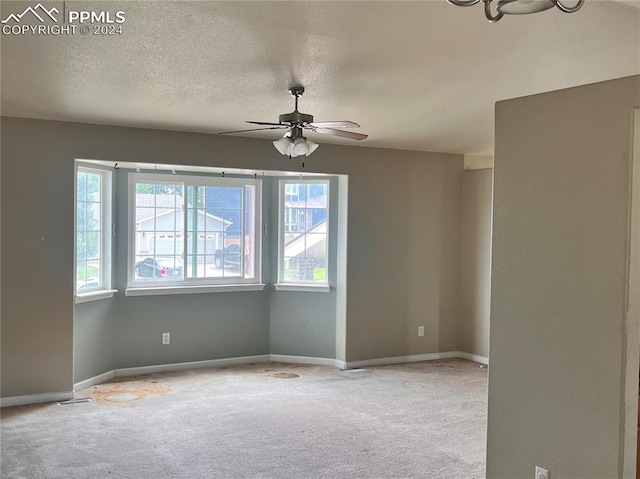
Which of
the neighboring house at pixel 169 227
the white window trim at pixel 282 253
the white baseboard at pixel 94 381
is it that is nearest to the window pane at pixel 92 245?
the neighboring house at pixel 169 227

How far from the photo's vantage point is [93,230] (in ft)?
17.0

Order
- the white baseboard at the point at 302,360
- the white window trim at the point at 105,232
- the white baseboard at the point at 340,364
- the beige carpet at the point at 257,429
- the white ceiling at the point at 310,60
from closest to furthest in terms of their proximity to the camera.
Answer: the white ceiling at the point at 310,60 < the beige carpet at the point at 257,429 < the white window trim at the point at 105,232 < the white baseboard at the point at 340,364 < the white baseboard at the point at 302,360

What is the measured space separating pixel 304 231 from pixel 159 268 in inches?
63.4

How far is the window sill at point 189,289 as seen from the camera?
17.9ft

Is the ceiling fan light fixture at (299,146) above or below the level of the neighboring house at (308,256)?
above

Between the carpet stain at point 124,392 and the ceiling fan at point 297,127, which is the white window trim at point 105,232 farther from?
the ceiling fan at point 297,127

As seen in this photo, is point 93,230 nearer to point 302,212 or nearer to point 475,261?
point 302,212

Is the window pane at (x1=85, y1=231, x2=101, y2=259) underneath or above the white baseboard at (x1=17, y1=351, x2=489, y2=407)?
above

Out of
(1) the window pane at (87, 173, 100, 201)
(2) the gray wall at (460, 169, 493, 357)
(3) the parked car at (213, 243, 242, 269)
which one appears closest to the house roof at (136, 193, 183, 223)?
(1) the window pane at (87, 173, 100, 201)

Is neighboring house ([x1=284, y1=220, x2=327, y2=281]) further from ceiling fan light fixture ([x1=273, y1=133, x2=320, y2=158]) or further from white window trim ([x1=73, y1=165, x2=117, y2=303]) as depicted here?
ceiling fan light fixture ([x1=273, y1=133, x2=320, y2=158])

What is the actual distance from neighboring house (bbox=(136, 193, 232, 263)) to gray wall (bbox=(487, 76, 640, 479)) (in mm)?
3745

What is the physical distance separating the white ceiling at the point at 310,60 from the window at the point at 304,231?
1.71m

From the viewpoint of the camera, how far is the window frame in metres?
5.47

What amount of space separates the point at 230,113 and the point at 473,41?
2.10 metres
